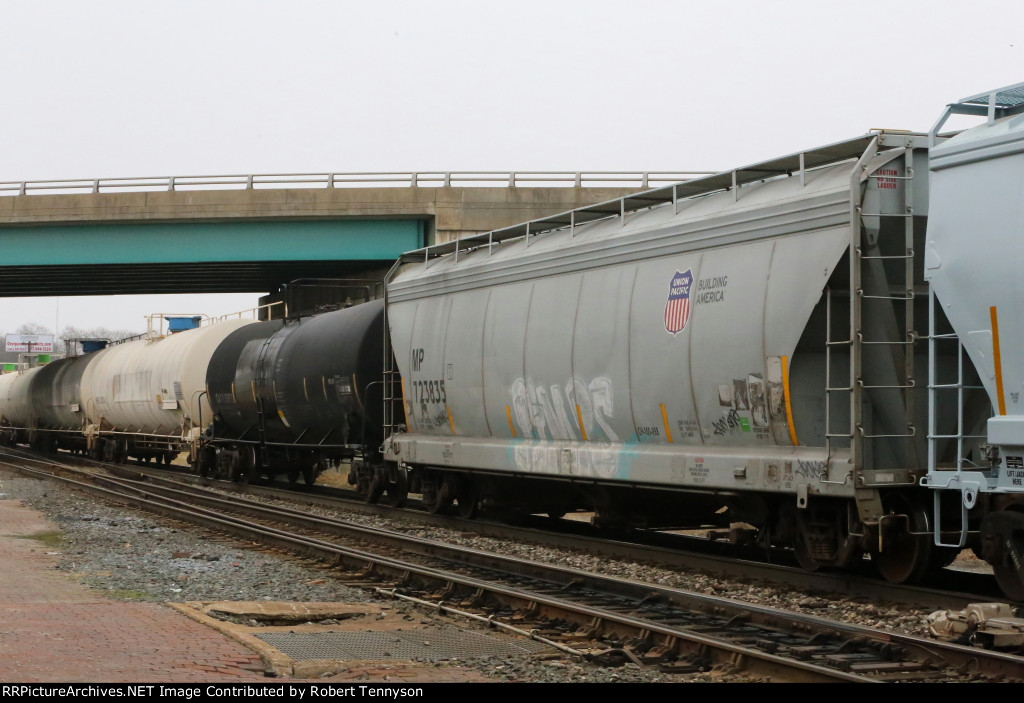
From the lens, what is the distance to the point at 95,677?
6840 millimetres

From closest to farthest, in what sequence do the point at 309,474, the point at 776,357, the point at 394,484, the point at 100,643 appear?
the point at 100,643 → the point at 776,357 → the point at 394,484 → the point at 309,474

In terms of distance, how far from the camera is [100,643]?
322 inches

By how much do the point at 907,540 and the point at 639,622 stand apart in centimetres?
294

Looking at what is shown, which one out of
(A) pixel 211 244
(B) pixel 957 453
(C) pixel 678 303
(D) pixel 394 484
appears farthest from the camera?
(A) pixel 211 244

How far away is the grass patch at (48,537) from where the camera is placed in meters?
15.8

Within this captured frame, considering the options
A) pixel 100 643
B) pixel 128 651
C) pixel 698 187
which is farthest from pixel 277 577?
pixel 698 187

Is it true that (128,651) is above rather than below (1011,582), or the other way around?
below

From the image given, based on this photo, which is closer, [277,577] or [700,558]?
[700,558]

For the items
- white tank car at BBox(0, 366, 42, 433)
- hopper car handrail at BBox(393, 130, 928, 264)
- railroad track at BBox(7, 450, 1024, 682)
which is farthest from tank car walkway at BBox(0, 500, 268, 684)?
white tank car at BBox(0, 366, 42, 433)

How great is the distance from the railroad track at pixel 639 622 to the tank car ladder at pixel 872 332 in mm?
1660

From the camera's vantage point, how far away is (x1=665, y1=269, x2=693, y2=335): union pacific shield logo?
11922 millimetres

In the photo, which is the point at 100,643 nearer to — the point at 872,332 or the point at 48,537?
the point at 872,332
